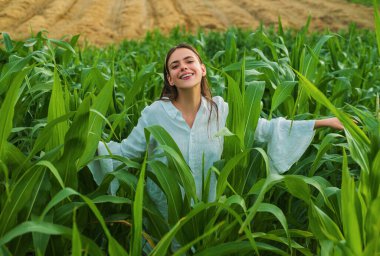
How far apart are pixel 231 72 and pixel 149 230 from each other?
1042 mm

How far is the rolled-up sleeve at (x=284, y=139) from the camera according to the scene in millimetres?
1741

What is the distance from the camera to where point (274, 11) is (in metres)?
14.0

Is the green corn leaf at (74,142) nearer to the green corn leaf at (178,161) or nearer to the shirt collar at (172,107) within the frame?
the green corn leaf at (178,161)

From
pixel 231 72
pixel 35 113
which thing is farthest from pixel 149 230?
pixel 231 72

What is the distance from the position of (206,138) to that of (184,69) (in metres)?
0.22

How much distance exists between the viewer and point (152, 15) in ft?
44.9

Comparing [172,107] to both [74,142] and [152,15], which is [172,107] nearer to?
[74,142]

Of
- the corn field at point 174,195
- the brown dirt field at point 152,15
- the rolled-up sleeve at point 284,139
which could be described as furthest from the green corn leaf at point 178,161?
the brown dirt field at point 152,15

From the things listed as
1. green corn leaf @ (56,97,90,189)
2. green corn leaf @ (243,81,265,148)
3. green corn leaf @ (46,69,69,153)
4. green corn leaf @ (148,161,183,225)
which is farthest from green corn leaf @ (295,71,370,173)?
green corn leaf @ (46,69,69,153)

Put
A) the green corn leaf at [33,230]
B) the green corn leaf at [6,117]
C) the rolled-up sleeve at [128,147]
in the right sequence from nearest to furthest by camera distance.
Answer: the green corn leaf at [33,230] < the green corn leaf at [6,117] < the rolled-up sleeve at [128,147]

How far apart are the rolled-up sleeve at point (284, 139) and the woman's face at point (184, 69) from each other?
0.24 metres

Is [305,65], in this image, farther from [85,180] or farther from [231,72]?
[85,180]

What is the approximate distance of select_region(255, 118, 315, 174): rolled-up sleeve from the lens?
174cm

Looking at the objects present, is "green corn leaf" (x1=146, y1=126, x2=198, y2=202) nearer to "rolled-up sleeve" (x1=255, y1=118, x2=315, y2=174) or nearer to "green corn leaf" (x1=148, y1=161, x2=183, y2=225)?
"green corn leaf" (x1=148, y1=161, x2=183, y2=225)
